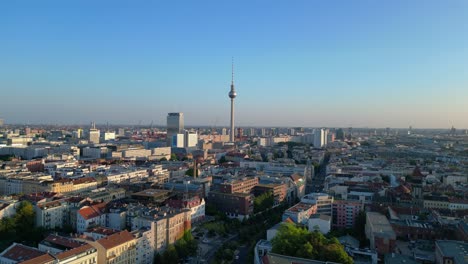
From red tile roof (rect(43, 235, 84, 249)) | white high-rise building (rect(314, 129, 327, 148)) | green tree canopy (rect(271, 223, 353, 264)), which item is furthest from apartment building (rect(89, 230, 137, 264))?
white high-rise building (rect(314, 129, 327, 148))

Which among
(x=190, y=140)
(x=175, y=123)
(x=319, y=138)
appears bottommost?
(x=190, y=140)

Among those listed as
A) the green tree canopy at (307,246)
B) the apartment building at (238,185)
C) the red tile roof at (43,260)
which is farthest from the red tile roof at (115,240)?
the apartment building at (238,185)

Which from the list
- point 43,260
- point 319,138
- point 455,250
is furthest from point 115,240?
point 319,138

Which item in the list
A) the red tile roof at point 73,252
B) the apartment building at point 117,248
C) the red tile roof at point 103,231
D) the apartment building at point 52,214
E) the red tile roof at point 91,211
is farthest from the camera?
the apartment building at point 52,214

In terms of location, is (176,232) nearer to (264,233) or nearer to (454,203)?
(264,233)

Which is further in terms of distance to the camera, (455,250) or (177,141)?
(177,141)

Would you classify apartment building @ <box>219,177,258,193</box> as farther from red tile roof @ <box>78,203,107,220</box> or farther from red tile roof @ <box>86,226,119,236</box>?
red tile roof @ <box>86,226,119,236</box>

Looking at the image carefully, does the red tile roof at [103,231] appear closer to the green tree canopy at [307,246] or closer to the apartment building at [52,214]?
the apartment building at [52,214]

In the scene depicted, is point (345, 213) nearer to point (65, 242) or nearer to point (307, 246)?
point (307, 246)
